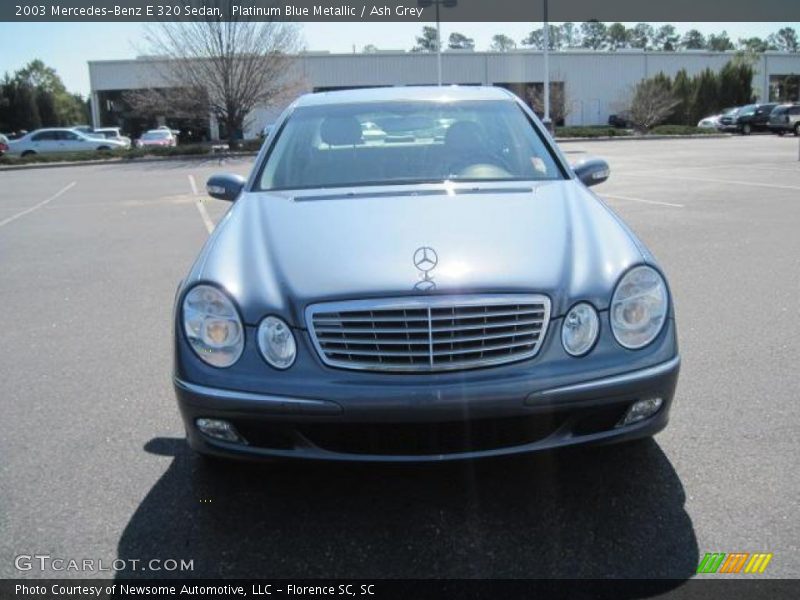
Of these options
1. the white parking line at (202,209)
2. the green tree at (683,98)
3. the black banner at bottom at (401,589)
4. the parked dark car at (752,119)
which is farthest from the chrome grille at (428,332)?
the green tree at (683,98)

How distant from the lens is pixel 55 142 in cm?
3728

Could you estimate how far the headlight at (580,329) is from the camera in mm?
2725

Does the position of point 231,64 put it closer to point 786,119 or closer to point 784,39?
point 786,119

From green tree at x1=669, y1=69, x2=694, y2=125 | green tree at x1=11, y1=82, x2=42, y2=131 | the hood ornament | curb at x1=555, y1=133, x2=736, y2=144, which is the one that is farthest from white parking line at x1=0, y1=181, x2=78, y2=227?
green tree at x1=11, y1=82, x2=42, y2=131

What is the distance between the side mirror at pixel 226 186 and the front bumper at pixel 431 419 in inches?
68.3

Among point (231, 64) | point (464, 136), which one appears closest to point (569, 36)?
point (231, 64)

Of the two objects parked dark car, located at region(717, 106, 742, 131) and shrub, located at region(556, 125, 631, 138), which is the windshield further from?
parked dark car, located at region(717, 106, 742, 131)

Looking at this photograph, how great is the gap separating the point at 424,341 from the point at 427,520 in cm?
71

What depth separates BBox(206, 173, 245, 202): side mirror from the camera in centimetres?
428

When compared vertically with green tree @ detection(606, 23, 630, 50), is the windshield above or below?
below

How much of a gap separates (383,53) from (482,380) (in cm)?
5640

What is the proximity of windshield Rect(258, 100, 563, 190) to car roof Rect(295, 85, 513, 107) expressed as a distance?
0.28 feet

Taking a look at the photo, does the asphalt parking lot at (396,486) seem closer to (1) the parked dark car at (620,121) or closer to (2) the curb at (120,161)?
(2) the curb at (120,161)

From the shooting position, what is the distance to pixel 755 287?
625 centimetres
